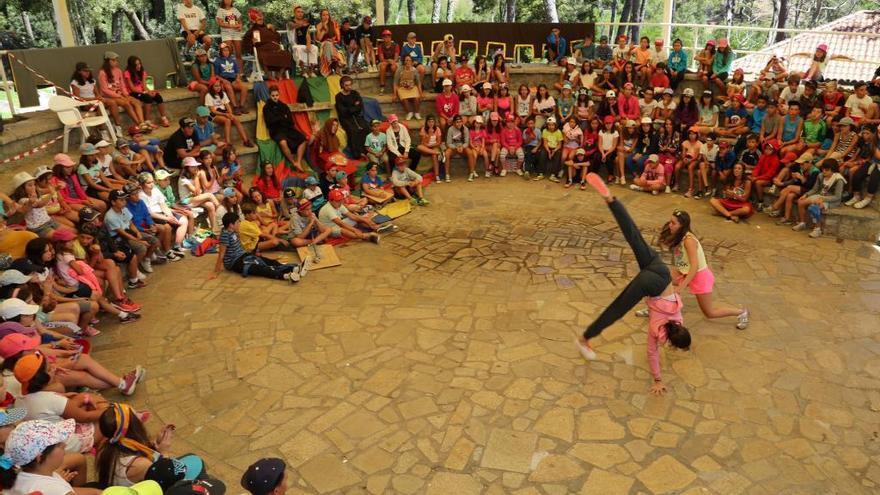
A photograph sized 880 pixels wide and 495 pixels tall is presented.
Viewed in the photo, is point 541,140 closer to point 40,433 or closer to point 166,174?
point 166,174

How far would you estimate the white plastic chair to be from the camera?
923 centimetres

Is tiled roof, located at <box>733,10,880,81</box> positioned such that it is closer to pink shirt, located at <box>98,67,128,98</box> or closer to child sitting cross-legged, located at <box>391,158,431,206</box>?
child sitting cross-legged, located at <box>391,158,431,206</box>

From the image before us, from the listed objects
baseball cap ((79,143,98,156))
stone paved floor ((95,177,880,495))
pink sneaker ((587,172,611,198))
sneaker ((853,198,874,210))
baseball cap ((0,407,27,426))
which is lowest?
stone paved floor ((95,177,880,495))

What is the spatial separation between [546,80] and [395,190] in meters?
5.53

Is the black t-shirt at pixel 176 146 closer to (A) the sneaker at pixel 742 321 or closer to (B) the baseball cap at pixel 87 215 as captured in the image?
(B) the baseball cap at pixel 87 215

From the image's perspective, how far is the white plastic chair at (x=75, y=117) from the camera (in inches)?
363

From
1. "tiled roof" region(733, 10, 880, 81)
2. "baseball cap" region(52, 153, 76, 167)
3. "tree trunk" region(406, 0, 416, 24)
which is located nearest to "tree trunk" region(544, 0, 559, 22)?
"tree trunk" region(406, 0, 416, 24)

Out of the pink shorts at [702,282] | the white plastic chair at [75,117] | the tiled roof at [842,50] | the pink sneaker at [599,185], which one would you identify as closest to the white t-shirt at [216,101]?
the white plastic chair at [75,117]

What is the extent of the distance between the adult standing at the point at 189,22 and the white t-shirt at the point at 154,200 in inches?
184

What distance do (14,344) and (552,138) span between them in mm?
9186

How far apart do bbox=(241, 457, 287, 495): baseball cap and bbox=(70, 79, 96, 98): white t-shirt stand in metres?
8.92

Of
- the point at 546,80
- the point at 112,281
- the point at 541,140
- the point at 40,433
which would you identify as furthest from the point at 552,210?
the point at 40,433

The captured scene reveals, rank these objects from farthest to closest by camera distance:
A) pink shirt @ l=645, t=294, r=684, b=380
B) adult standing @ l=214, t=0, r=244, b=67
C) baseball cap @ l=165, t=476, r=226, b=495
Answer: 1. adult standing @ l=214, t=0, r=244, b=67
2. pink shirt @ l=645, t=294, r=684, b=380
3. baseball cap @ l=165, t=476, r=226, b=495

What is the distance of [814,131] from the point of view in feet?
32.0
